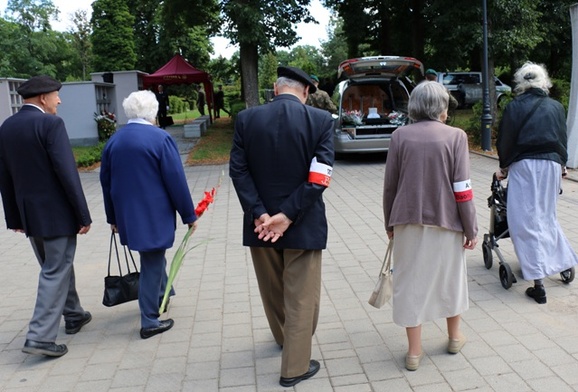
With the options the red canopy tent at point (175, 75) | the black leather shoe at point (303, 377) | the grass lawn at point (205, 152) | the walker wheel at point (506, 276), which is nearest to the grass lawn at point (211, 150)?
the grass lawn at point (205, 152)

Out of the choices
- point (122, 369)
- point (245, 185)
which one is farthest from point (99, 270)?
point (245, 185)

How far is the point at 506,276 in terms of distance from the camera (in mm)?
5031

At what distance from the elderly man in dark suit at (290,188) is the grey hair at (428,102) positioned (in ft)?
1.96

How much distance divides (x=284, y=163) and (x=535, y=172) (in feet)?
8.09

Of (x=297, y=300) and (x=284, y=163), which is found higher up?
(x=284, y=163)

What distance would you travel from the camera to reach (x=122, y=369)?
3.93 m

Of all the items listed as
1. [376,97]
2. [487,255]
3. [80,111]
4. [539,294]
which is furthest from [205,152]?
[539,294]

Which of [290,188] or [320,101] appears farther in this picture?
[320,101]

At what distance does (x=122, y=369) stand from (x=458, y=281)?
7.70 ft

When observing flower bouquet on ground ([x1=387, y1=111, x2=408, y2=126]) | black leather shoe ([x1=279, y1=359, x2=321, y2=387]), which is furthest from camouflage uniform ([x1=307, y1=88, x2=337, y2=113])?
black leather shoe ([x1=279, y1=359, x2=321, y2=387])

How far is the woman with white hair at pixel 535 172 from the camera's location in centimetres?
472

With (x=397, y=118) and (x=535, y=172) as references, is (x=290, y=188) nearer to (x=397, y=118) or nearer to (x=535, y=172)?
(x=535, y=172)

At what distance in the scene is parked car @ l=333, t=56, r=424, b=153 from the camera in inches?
490

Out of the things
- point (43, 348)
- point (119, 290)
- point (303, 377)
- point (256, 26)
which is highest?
point (256, 26)
